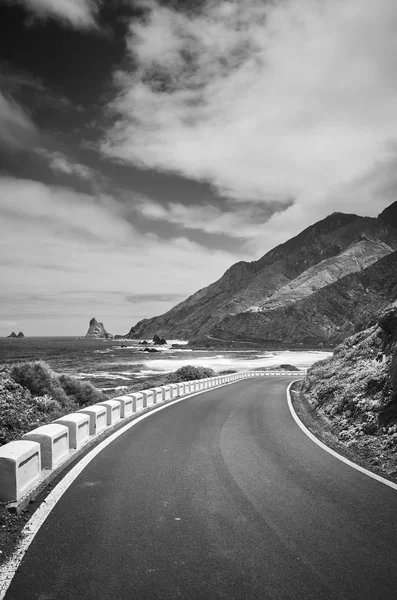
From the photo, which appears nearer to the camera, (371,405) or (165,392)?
(371,405)

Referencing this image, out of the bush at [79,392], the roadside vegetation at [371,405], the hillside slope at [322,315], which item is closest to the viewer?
the roadside vegetation at [371,405]

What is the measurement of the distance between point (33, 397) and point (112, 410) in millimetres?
2990

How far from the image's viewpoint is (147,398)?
15203 mm

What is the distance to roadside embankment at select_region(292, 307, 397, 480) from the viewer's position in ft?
26.7

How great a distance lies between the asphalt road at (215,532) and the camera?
3254 mm

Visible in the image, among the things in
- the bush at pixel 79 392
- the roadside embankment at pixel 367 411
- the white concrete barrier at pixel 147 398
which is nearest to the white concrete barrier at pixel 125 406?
the white concrete barrier at pixel 147 398

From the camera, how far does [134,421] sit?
11766 millimetres

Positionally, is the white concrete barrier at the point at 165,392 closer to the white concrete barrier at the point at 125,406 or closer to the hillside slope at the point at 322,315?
the white concrete barrier at the point at 125,406

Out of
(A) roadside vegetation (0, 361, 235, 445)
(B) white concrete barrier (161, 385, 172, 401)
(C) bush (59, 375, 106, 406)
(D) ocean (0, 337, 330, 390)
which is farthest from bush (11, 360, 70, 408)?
(D) ocean (0, 337, 330, 390)

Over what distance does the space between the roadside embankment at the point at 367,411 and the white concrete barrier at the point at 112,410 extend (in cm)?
578

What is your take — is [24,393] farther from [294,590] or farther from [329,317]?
[329,317]

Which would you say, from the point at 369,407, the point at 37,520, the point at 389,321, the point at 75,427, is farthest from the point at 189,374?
the point at 37,520

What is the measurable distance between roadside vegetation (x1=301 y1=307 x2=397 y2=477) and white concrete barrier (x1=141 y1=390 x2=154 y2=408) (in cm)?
639

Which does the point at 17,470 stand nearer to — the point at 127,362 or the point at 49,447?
the point at 49,447
